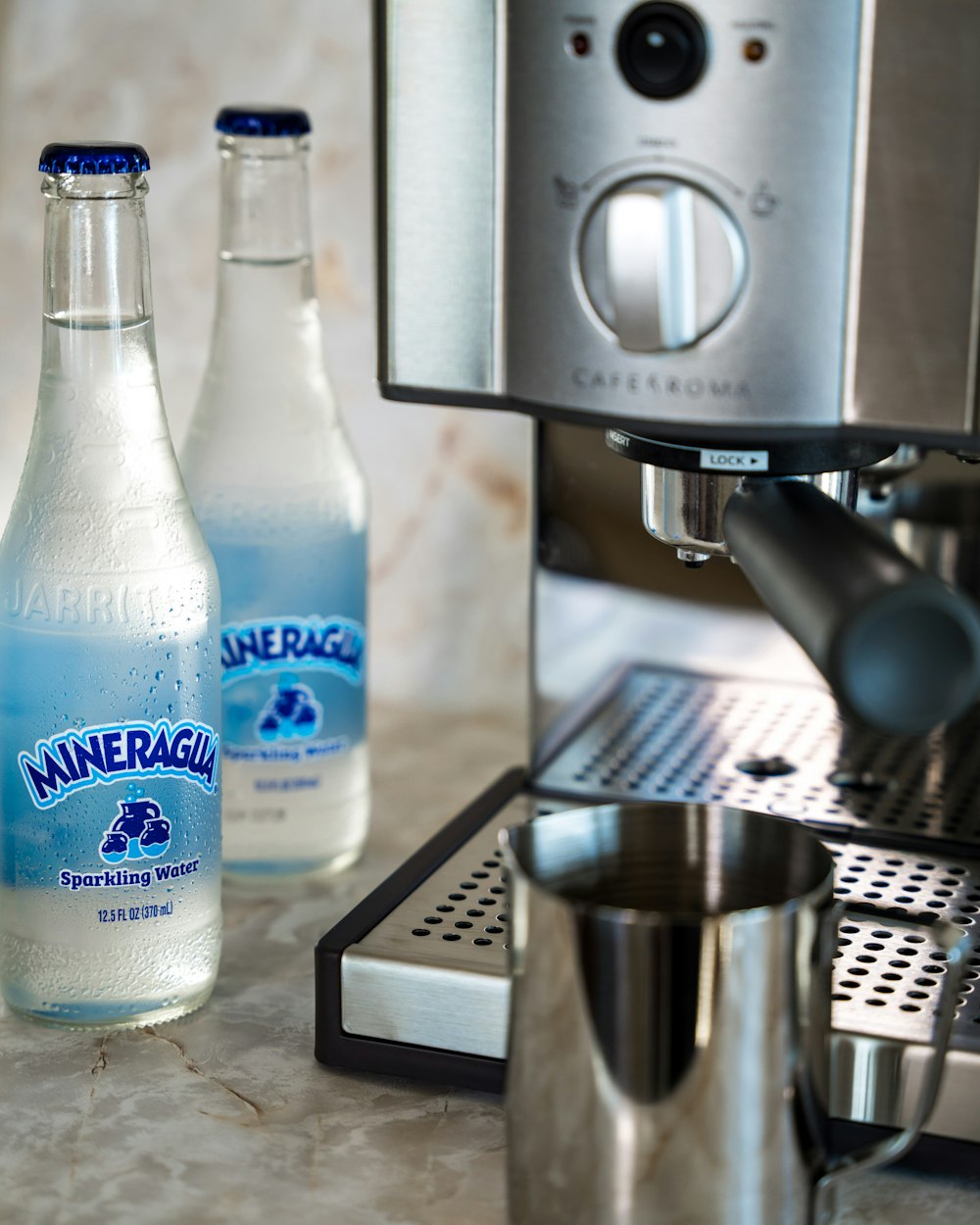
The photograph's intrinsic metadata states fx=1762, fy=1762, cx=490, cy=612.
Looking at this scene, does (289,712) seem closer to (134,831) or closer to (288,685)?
(288,685)

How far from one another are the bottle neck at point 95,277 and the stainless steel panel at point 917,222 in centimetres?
24

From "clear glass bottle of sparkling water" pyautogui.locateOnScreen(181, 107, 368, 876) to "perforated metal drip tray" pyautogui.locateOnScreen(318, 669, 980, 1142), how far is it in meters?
0.09

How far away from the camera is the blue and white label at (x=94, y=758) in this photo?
60 centimetres

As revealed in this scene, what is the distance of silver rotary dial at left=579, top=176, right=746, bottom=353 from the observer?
0.50m

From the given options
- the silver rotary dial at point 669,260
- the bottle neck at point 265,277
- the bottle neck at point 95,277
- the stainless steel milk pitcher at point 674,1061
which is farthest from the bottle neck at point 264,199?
the stainless steel milk pitcher at point 674,1061

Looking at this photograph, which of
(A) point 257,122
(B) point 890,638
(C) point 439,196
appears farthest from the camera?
(A) point 257,122

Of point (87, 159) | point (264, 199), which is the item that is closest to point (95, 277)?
point (87, 159)

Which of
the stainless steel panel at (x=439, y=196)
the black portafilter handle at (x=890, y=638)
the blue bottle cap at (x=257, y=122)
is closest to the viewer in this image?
the black portafilter handle at (x=890, y=638)

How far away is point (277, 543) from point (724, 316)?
29 centimetres

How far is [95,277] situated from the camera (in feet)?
1.91

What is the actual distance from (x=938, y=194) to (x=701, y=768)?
34 centimetres

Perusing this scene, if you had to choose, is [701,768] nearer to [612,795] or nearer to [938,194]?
[612,795]

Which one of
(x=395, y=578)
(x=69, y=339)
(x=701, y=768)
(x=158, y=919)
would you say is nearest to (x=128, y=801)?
(x=158, y=919)

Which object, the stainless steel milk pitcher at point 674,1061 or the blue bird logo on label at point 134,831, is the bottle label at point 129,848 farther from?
the stainless steel milk pitcher at point 674,1061
